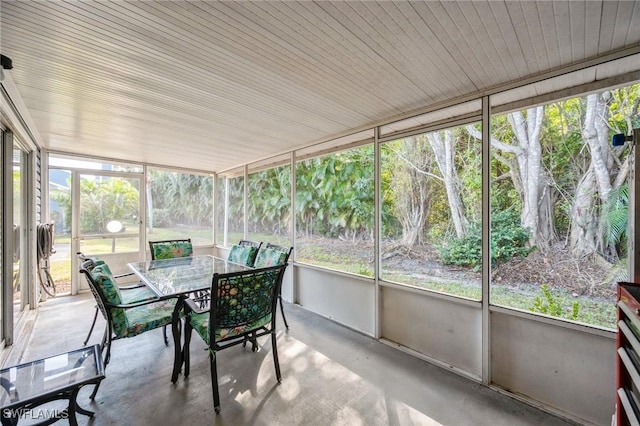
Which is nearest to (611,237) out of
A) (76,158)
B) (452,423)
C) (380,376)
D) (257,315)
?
(452,423)

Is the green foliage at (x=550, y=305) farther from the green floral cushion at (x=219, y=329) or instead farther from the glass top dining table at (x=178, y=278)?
the glass top dining table at (x=178, y=278)

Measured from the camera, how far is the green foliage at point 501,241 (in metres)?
3.14

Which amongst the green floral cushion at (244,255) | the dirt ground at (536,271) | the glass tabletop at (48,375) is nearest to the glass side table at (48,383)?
the glass tabletop at (48,375)

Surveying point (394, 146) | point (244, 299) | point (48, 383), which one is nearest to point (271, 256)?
point (244, 299)

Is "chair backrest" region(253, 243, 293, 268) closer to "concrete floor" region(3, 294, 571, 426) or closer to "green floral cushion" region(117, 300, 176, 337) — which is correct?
"concrete floor" region(3, 294, 571, 426)

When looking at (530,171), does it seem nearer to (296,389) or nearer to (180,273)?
(296,389)

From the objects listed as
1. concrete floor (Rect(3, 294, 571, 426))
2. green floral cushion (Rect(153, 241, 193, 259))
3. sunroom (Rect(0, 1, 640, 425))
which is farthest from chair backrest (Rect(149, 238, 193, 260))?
concrete floor (Rect(3, 294, 571, 426))

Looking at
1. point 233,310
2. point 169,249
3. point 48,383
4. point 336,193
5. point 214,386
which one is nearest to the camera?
point 48,383

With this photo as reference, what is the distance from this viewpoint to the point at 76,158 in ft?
14.1

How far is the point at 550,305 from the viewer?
2549 mm

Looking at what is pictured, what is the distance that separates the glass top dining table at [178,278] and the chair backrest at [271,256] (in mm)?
263

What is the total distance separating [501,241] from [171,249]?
4534 mm

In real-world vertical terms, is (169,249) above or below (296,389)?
above

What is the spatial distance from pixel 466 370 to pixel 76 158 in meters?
6.15
